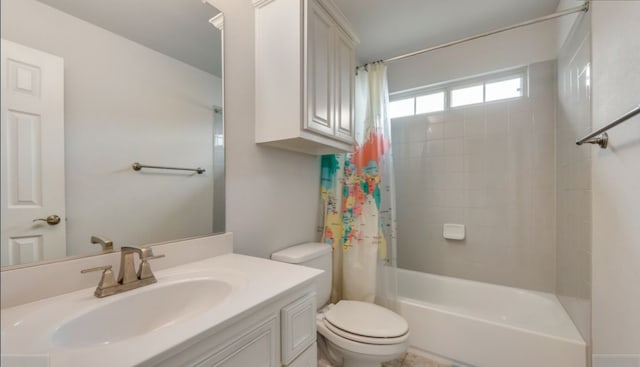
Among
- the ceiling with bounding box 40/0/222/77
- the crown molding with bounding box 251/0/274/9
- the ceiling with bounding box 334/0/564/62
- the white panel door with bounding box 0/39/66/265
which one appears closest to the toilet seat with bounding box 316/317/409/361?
the white panel door with bounding box 0/39/66/265

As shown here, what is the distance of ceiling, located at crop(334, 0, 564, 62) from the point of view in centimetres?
161

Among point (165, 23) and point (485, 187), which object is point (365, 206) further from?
point (165, 23)

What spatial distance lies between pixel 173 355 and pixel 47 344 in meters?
0.24

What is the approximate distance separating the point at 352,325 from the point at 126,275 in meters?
1.05

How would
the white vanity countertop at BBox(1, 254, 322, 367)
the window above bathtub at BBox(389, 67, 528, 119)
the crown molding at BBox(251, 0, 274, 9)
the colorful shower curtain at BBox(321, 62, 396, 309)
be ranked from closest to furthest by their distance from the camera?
the white vanity countertop at BBox(1, 254, 322, 367), the crown molding at BBox(251, 0, 274, 9), the colorful shower curtain at BBox(321, 62, 396, 309), the window above bathtub at BBox(389, 67, 528, 119)

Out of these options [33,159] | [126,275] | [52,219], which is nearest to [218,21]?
[33,159]

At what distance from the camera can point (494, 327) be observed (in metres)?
1.42

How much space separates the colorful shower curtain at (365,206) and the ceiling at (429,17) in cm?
29

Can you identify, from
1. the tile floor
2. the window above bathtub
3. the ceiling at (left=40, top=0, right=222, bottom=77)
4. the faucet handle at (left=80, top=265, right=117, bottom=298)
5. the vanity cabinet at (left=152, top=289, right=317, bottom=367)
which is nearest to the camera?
the vanity cabinet at (left=152, top=289, right=317, bottom=367)

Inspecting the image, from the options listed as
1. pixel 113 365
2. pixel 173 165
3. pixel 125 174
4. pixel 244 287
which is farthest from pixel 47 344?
pixel 173 165

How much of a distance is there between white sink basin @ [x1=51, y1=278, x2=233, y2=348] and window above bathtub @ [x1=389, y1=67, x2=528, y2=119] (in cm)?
198

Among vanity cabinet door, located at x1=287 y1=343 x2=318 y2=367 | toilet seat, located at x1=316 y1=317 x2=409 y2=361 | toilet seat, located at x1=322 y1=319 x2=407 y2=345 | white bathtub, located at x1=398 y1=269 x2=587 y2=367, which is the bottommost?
white bathtub, located at x1=398 y1=269 x2=587 y2=367

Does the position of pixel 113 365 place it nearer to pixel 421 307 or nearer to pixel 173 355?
pixel 173 355

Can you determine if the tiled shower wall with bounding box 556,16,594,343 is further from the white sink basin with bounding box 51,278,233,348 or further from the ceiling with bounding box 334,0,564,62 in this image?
the white sink basin with bounding box 51,278,233,348
